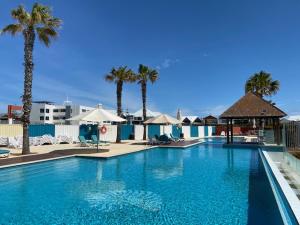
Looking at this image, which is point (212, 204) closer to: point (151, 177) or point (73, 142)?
point (151, 177)

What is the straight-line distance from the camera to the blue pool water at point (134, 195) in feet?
19.0

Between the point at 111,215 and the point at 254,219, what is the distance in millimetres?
3045

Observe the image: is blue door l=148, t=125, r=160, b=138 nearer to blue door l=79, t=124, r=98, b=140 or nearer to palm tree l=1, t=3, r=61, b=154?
blue door l=79, t=124, r=98, b=140

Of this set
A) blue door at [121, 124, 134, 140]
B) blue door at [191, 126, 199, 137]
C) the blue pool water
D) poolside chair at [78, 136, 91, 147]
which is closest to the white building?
blue door at [191, 126, 199, 137]

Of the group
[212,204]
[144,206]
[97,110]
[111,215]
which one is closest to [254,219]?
[212,204]

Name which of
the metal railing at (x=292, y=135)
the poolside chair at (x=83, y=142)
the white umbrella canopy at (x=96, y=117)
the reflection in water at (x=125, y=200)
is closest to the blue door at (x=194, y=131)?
the poolside chair at (x=83, y=142)

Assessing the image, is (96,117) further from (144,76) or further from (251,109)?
(251,109)

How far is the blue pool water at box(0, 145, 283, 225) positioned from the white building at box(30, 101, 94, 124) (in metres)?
88.8

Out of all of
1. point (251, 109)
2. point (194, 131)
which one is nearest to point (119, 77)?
point (251, 109)

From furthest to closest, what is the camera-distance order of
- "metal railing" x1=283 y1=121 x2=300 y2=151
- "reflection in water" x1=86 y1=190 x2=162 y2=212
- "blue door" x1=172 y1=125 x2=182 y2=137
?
"blue door" x1=172 y1=125 x2=182 y2=137
"metal railing" x1=283 y1=121 x2=300 y2=151
"reflection in water" x1=86 y1=190 x2=162 y2=212

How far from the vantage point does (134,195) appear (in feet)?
25.1

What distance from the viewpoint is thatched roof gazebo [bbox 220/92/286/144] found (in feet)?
74.3

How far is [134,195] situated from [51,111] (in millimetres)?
101115

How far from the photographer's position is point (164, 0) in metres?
21.5
